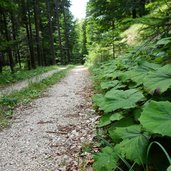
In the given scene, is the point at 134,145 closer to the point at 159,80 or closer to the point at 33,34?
the point at 159,80

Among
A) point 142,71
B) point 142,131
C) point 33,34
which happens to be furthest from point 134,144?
point 33,34

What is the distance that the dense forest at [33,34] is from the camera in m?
20.3

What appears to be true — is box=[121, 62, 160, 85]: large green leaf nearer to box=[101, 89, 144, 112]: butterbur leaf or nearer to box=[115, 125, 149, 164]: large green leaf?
box=[101, 89, 144, 112]: butterbur leaf

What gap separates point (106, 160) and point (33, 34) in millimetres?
32687

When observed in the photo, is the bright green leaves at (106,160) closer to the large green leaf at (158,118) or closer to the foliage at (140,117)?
the foliage at (140,117)

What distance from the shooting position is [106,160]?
9.12ft

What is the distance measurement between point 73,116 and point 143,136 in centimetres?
322

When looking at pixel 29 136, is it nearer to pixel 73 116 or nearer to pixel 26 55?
pixel 73 116

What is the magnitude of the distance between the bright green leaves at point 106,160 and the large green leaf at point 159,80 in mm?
829

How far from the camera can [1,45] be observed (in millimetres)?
13820

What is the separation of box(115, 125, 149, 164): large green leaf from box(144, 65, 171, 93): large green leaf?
53cm

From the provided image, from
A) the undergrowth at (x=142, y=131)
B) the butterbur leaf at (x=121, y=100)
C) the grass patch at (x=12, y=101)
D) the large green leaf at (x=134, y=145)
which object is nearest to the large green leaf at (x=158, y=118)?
the undergrowth at (x=142, y=131)

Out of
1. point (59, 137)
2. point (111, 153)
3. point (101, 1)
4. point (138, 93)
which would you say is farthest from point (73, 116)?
point (101, 1)

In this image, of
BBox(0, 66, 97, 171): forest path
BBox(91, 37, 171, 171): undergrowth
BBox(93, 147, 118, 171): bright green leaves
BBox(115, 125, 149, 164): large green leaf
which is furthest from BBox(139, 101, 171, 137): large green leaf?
BBox(0, 66, 97, 171): forest path
